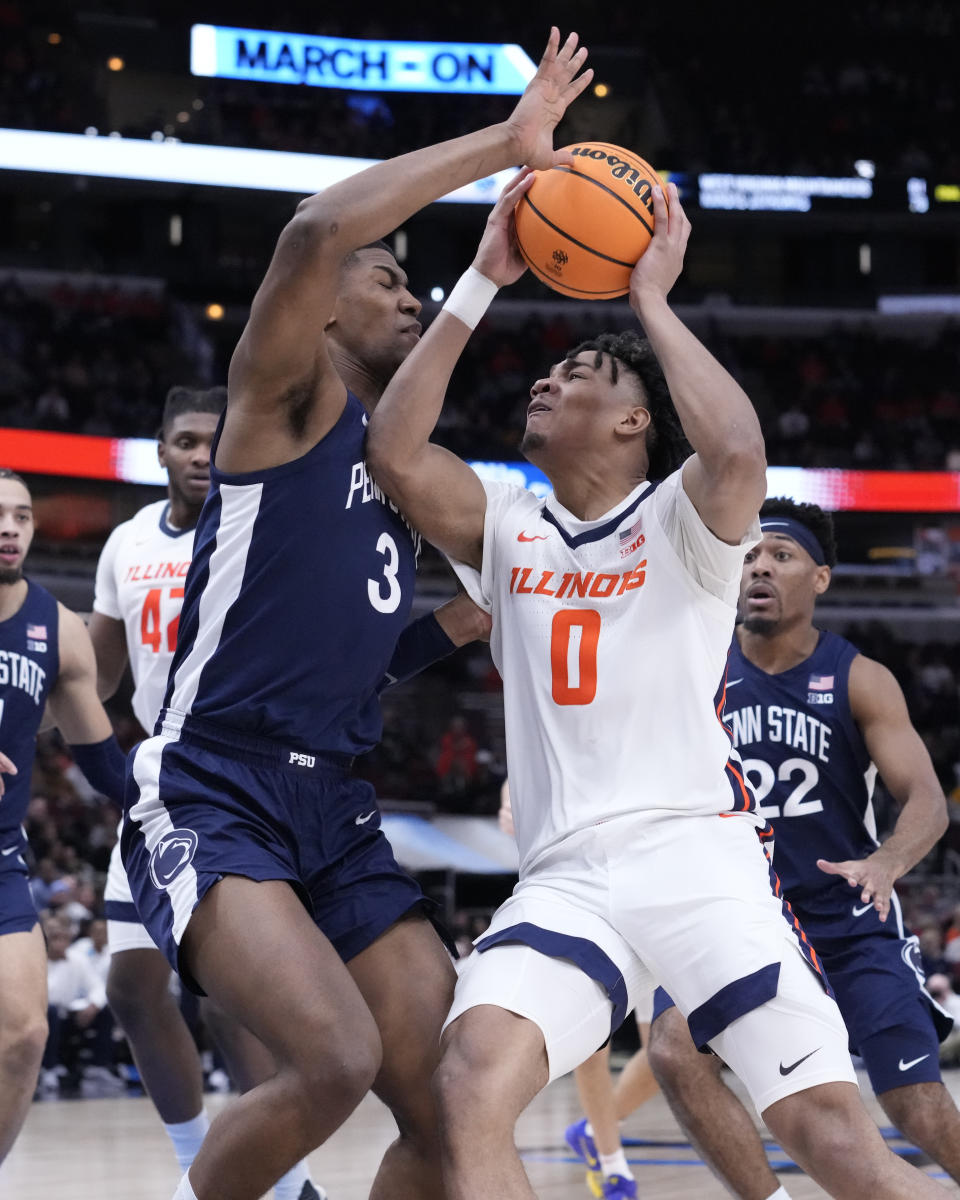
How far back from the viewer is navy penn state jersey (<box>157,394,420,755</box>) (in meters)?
3.68

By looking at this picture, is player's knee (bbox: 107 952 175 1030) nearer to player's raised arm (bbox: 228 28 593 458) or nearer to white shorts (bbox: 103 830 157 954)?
white shorts (bbox: 103 830 157 954)

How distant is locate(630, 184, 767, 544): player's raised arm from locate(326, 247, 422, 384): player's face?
2.29 ft

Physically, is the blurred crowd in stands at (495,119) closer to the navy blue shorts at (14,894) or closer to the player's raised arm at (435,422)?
the navy blue shorts at (14,894)

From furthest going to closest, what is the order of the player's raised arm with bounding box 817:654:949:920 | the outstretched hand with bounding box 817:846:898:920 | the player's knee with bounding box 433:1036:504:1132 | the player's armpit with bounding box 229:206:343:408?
the player's raised arm with bounding box 817:654:949:920
the outstretched hand with bounding box 817:846:898:920
the player's armpit with bounding box 229:206:343:408
the player's knee with bounding box 433:1036:504:1132

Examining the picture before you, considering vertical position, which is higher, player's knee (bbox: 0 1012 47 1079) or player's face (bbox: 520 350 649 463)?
player's face (bbox: 520 350 649 463)

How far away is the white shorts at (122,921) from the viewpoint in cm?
583

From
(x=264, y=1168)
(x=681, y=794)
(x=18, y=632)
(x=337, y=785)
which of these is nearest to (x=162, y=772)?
(x=337, y=785)

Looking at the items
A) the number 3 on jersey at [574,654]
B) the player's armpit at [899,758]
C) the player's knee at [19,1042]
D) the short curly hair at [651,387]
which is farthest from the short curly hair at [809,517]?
the player's knee at [19,1042]

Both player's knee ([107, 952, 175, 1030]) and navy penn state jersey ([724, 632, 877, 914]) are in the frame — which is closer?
navy penn state jersey ([724, 632, 877, 914])

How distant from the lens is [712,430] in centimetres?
369

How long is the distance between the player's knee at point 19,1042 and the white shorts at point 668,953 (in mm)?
2408

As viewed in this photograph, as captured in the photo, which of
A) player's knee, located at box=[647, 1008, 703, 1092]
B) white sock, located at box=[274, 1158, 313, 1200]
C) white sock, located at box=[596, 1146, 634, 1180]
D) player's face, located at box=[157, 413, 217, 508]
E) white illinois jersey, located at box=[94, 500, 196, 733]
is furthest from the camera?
white sock, located at box=[596, 1146, 634, 1180]

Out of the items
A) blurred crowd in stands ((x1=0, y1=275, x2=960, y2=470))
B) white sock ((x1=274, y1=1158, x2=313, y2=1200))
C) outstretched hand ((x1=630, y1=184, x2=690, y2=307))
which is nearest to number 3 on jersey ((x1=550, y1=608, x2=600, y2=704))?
outstretched hand ((x1=630, y1=184, x2=690, y2=307))

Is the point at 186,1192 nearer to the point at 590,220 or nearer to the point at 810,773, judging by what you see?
the point at 590,220
